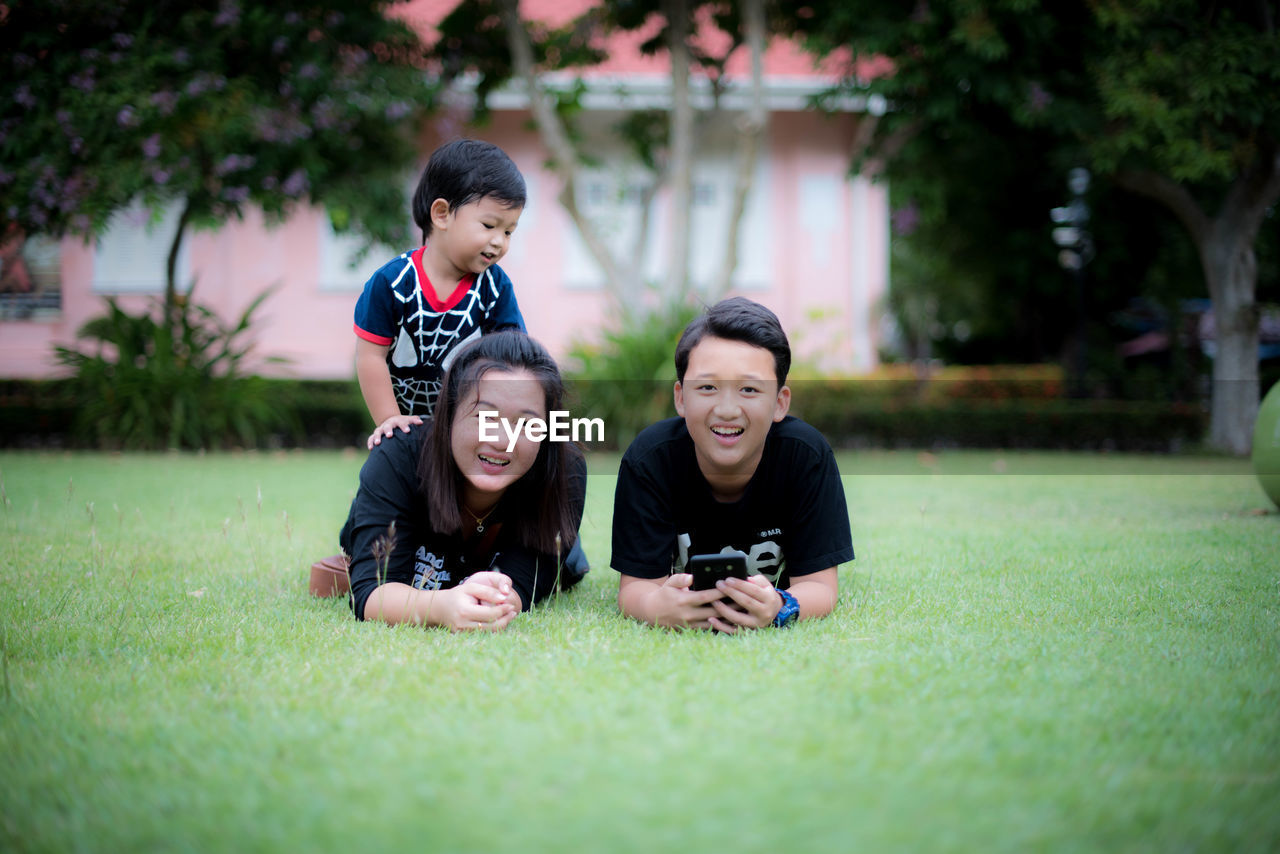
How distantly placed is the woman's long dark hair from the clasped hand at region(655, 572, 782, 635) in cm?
48

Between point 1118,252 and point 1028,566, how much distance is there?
10616mm

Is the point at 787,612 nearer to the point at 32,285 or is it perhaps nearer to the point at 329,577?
the point at 329,577

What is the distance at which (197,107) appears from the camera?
970 centimetres

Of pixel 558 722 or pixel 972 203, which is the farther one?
pixel 972 203

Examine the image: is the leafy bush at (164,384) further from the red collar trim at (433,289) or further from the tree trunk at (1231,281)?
the tree trunk at (1231,281)

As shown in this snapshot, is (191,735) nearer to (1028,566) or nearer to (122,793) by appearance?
(122,793)

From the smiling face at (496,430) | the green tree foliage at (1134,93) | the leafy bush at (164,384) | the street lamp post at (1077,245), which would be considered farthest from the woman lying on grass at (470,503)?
the street lamp post at (1077,245)

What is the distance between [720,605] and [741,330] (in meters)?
0.76

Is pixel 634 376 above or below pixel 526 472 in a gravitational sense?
above

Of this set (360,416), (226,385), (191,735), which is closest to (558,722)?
(191,735)

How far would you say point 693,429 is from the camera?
2.72 m

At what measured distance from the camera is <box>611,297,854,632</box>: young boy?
2656 mm

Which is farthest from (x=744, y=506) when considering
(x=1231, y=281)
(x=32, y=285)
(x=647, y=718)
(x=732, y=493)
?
(x=32, y=285)

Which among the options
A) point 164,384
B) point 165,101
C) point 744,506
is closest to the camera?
point 744,506
